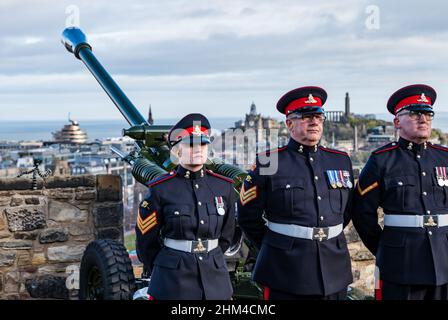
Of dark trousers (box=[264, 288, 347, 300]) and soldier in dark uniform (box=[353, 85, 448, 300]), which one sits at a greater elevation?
soldier in dark uniform (box=[353, 85, 448, 300])

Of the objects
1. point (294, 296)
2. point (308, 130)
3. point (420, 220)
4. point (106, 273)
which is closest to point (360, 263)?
point (106, 273)

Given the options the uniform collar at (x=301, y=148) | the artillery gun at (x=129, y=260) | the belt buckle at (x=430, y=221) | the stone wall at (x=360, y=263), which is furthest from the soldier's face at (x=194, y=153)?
the stone wall at (x=360, y=263)

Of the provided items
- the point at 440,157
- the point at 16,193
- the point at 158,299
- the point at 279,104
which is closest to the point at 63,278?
the point at 16,193

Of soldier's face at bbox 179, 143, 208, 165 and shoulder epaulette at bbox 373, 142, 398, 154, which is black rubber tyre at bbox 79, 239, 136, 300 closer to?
soldier's face at bbox 179, 143, 208, 165

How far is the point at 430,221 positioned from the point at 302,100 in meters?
0.93

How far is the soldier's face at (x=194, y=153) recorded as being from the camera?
3867 mm

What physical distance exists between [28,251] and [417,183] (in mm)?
3338

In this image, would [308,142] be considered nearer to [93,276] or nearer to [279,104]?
[279,104]

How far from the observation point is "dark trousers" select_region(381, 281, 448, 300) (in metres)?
4.06

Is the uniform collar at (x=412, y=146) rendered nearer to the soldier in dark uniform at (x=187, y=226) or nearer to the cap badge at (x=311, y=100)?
the cap badge at (x=311, y=100)

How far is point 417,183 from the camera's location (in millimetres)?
4113

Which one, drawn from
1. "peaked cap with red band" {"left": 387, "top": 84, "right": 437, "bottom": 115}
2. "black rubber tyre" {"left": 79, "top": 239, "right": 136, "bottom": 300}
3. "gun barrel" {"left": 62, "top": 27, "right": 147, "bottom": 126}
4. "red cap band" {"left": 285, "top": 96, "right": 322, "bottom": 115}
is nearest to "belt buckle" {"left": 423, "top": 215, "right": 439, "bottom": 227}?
"peaked cap with red band" {"left": 387, "top": 84, "right": 437, "bottom": 115}

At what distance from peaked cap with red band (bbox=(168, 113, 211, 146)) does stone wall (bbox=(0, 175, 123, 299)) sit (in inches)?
88.4

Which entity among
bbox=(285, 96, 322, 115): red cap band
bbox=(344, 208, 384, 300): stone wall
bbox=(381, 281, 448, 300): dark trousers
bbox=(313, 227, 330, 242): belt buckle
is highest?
bbox=(285, 96, 322, 115): red cap band
